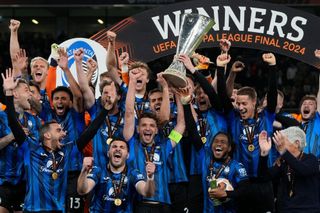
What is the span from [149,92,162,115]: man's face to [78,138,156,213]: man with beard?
94cm

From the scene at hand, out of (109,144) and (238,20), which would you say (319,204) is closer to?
(109,144)

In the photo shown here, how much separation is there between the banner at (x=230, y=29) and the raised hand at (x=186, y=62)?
1.18 m

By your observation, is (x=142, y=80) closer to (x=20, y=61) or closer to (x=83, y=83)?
(x=83, y=83)

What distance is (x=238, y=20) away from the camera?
8.56 meters

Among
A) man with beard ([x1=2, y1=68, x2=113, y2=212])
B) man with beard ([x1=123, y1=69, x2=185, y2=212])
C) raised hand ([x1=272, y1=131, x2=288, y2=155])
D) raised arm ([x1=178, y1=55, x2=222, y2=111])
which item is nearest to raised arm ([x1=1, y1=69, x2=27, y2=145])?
man with beard ([x1=2, y1=68, x2=113, y2=212])

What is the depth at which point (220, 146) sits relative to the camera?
7.15 metres

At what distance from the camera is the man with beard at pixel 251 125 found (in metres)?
7.32

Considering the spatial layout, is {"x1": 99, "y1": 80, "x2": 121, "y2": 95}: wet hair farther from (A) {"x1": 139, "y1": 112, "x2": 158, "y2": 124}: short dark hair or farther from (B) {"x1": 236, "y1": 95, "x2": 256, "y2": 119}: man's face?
(B) {"x1": 236, "y1": 95, "x2": 256, "y2": 119}: man's face

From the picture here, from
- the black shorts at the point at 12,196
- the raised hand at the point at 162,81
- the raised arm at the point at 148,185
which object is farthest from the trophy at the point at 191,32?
the black shorts at the point at 12,196

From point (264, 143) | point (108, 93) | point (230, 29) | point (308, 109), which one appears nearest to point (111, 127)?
point (108, 93)

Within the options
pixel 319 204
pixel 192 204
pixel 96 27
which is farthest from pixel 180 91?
pixel 96 27

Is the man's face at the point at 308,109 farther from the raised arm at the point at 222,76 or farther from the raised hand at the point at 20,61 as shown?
the raised hand at the point at 20,61

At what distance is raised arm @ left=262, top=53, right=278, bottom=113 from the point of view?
7.27 meters

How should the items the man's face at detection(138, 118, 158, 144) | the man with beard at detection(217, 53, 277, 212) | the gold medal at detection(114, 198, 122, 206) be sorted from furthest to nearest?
1. the man with beard at detection(217, 53, 277, 212)
2. the man's face at detection(138, 118, 158, 144)
3. the gold medal at detection(114, 198, 122, 206)
